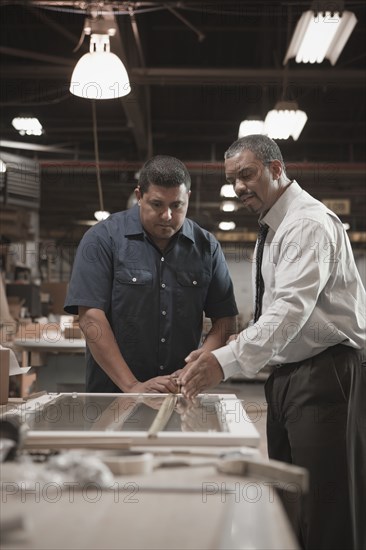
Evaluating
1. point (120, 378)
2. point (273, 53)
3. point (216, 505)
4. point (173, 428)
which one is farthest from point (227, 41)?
point (216, 505)

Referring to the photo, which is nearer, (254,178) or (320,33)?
(254,178)

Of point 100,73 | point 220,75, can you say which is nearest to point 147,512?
point 100,73

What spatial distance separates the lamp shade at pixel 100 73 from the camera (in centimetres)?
307

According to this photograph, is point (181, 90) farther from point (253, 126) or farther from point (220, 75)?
point (253, 126)

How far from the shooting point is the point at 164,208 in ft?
7.16

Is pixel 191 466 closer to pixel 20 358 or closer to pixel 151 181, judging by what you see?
pixel 151 181

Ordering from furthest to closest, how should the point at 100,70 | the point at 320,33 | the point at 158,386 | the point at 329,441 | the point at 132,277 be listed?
the point at 320,33, the point at 100,70, the point at 132,277, the point at 158,386, the point at 329,441

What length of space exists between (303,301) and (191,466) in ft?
2.62

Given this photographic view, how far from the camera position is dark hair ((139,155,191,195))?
215cm

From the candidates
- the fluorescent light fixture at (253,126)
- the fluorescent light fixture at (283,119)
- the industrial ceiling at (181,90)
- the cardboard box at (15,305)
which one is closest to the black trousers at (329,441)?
the industrial ceiling at (181,90)

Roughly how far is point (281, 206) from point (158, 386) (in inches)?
26.8

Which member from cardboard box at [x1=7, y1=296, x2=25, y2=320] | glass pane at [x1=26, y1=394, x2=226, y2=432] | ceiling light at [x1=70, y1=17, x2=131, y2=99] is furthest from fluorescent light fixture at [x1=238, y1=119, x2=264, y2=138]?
glass pane at [x1=26, y1=394, x2=226, y2=432]

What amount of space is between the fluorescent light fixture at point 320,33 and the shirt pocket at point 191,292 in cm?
190

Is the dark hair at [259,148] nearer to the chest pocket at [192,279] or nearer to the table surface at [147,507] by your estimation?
the chest pocket at [192,279]
